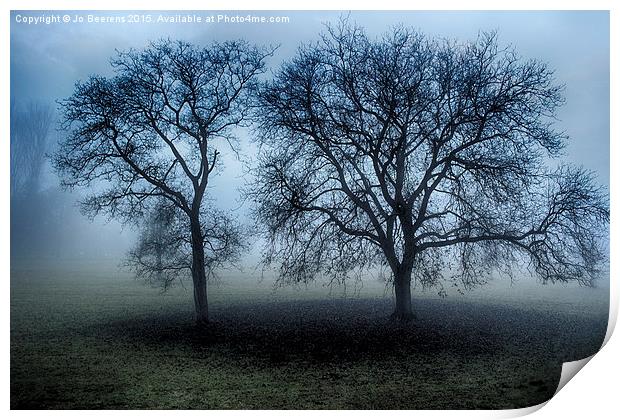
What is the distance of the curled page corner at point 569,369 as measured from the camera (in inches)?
217

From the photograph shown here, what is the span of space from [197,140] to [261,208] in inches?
35.5

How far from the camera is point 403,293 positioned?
561cm

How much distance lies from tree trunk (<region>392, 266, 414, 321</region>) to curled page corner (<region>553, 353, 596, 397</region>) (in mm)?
1513

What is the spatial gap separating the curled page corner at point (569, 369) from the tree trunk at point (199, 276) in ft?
11.2

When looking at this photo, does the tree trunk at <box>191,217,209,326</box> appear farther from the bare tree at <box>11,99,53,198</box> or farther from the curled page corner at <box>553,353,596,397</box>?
the curled page corner at <box>553,353,596,397</box>

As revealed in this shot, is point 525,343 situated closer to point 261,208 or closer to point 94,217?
point 261,208

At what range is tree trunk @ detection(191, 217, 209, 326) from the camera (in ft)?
18.4

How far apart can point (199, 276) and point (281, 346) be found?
103 cm

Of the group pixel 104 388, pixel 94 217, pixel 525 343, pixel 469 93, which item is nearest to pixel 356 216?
pixel 469 93

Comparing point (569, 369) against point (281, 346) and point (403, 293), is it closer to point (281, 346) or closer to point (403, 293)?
point (403, 293)

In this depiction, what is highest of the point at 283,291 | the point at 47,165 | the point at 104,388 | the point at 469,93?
the point at 469,93
